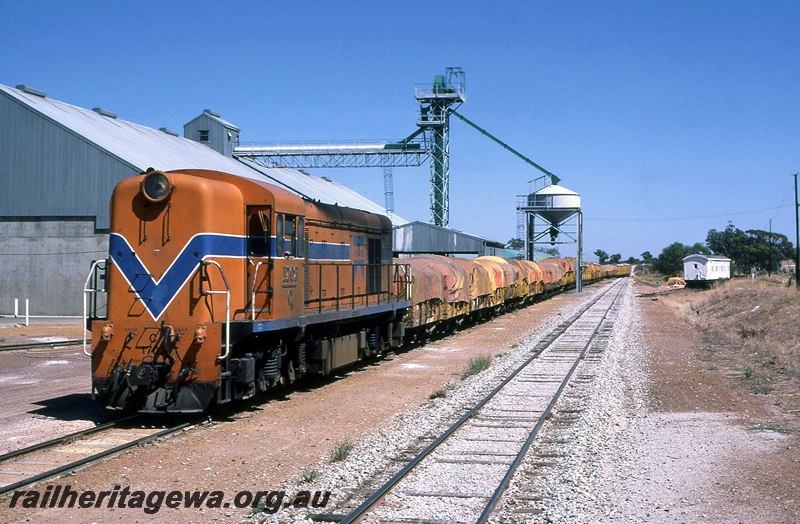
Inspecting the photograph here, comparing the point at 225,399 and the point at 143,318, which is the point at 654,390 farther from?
the point at 143,318

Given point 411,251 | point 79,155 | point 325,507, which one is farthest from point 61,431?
point 411,251

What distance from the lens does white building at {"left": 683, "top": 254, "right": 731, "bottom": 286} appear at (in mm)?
55281

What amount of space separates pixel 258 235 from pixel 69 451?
4323 millimetres

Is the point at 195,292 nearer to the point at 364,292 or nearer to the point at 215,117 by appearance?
the point at 364,292

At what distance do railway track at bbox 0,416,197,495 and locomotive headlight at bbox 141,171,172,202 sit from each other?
135 inches

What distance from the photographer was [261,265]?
1112cm

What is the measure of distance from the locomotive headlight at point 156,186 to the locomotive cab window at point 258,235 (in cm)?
147

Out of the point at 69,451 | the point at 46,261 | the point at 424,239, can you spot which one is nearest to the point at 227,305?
A: the point at 69,451

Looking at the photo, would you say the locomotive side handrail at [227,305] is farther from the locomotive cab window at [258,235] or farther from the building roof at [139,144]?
the building roof at [139,144]

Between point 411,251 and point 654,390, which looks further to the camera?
A: point 411,251

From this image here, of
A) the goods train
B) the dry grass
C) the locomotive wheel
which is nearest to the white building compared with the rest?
the dry grass

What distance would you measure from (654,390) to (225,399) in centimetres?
864

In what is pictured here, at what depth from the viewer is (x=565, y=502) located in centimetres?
688

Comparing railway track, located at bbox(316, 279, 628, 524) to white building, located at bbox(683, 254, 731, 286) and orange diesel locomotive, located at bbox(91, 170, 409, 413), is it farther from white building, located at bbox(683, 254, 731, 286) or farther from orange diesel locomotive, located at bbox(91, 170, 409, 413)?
white building, located at bbox(683, 254, 731, 286)
